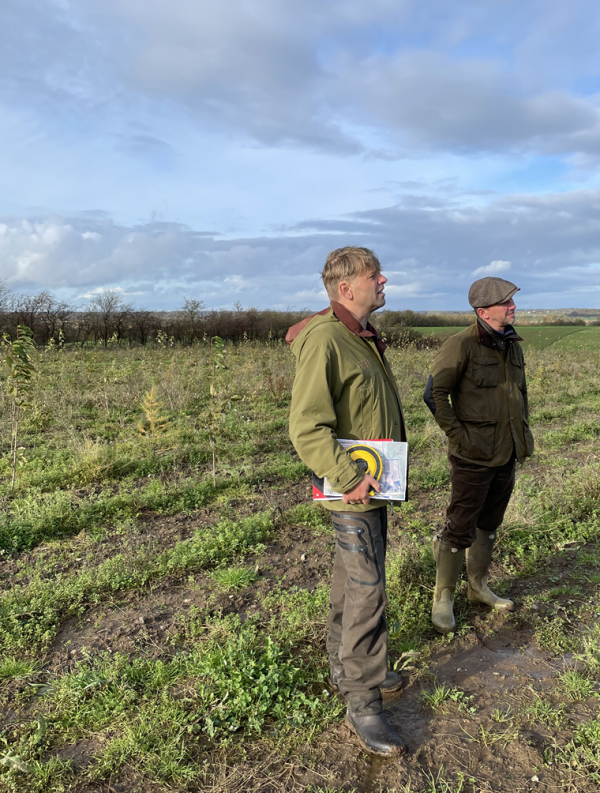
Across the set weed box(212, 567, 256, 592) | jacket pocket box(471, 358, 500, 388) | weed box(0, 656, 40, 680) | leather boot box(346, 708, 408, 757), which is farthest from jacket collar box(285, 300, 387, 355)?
weed box(0, 656, 40, 680)

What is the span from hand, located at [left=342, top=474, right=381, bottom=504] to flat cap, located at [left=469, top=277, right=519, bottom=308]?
146cm

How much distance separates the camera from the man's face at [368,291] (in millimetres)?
2357

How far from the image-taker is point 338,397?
2338mm

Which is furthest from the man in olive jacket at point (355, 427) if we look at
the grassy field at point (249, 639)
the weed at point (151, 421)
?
Answer: the weed at point (151, 421)

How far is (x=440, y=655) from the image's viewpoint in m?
3.11

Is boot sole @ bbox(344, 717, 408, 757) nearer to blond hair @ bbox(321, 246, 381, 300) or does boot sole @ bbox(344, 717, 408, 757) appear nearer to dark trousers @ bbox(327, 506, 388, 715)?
dark trousers @ bbox(327, 506, 388, 715)

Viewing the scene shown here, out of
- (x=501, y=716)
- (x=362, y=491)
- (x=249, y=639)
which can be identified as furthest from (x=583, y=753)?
(x=249, y=639)

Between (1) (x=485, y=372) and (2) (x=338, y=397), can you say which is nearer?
(2) (x=338, y=397)

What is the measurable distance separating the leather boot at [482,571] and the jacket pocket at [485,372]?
102 cm

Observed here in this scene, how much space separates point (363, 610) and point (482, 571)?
1532 mm

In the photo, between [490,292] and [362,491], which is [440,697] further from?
[490,292]

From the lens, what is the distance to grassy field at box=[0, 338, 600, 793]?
7.49 feet

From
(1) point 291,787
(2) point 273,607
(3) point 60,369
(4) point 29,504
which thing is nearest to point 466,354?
(2) point 273,607

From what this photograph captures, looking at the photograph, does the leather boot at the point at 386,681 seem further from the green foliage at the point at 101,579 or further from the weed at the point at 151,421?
the weed at the point at 151,421
